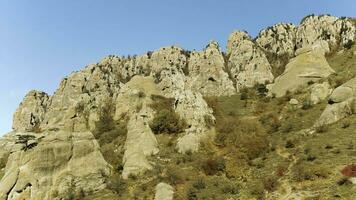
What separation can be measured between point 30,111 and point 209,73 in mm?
46398

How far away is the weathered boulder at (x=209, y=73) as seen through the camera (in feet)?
280

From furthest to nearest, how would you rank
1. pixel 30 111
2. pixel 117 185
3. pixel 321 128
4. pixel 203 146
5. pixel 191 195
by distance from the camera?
pixel 30 111 < pixel 203 146 < pixel 321 128 < pixel 117 185 < pixel 191 195

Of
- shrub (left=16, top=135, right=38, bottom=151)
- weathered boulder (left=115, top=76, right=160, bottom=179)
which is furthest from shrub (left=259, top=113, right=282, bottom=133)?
shrub (left=16, top=135, right=38, bottom=151)

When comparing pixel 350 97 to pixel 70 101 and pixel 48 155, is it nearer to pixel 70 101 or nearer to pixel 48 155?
pixel 48 155

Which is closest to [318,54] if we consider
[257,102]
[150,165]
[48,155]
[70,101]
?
[257,102]

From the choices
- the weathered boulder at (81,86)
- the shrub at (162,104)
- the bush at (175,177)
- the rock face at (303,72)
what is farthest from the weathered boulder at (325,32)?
the bush at (175,177)

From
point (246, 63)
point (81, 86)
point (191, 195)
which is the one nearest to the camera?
point (191, 195)

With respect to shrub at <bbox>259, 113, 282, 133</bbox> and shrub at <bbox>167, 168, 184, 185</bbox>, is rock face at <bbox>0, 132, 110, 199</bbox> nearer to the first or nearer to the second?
shrub at <bbox>167, 168, 184, 185</bbox>

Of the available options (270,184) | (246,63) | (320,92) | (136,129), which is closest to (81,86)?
(246,63)

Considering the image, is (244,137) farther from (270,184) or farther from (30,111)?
(30,111)

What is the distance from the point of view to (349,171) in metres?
28.5

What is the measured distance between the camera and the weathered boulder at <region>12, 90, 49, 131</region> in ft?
341

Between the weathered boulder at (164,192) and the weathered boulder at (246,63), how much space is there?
2166 inches

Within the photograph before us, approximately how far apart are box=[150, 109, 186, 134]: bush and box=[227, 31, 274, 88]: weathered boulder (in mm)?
40985
